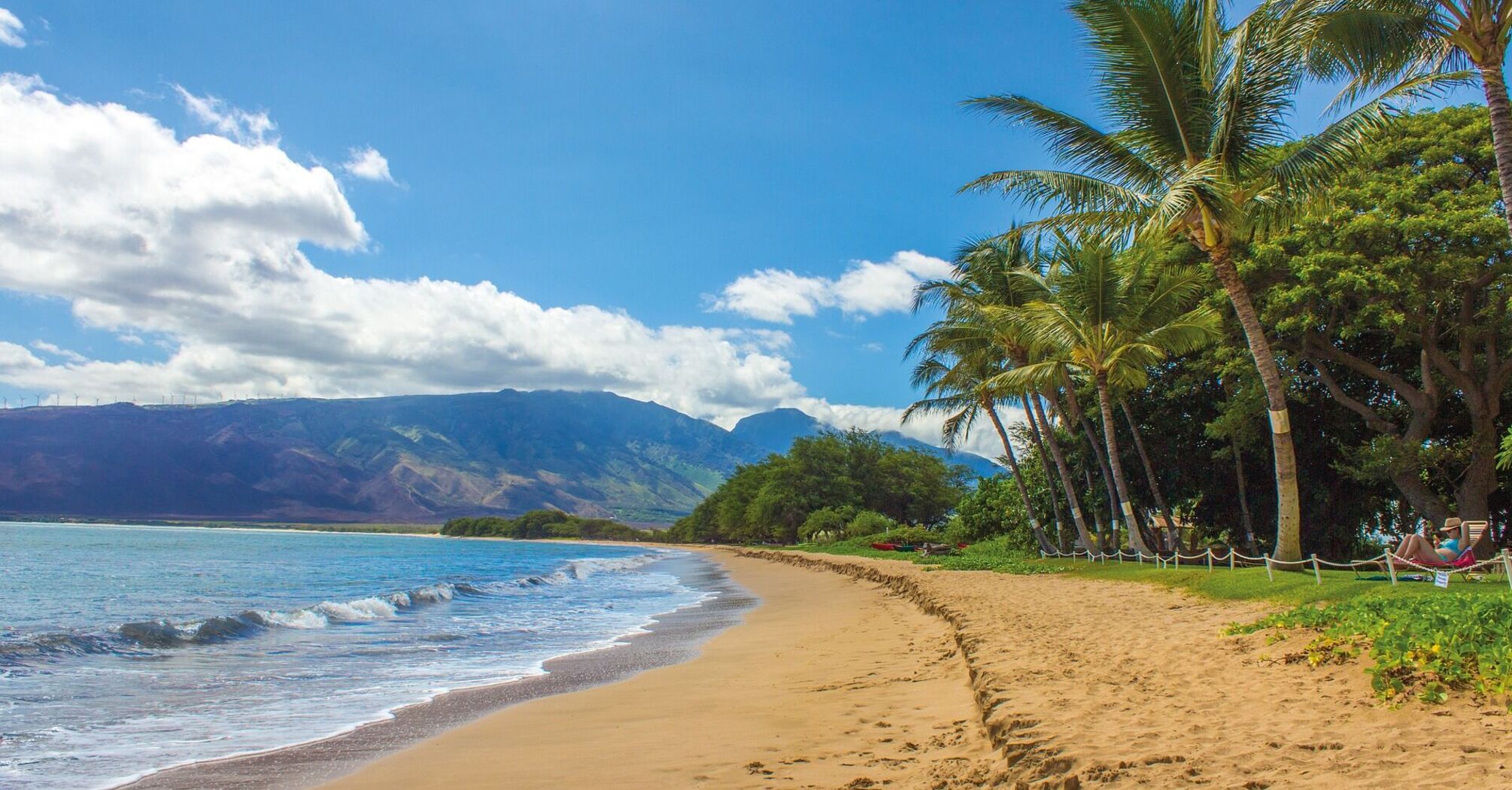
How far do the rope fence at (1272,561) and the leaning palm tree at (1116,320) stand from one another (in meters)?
1.52

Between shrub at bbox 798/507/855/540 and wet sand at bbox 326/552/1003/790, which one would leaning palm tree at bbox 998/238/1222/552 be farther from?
shrub at bbox 798/507/855/540

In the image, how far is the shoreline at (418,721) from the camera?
5.83 metres

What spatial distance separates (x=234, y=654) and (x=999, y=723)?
11.7 m

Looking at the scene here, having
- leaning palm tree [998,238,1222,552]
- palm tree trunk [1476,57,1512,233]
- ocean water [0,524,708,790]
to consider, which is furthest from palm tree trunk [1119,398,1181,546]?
palm tree trunk [1476,57,1512,233]

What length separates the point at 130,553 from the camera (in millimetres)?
52438

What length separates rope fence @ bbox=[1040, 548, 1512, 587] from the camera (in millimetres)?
11156

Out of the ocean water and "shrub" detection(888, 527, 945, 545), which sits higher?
"shrub" detection(888, 527, 945, 545)

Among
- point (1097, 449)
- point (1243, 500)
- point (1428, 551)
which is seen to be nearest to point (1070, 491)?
point (1097, 449)

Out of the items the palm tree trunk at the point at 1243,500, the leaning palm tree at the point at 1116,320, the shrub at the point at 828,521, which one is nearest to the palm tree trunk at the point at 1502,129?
the leaning palm tree at the point at 1116,320

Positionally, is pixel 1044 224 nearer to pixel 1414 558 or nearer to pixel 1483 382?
pixel 1414 558

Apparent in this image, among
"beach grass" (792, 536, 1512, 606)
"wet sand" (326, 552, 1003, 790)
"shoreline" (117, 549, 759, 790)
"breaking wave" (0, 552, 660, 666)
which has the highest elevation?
"beach grass" (792, 536, 1512, 606)

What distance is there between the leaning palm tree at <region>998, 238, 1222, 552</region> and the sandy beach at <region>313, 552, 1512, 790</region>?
371 inches

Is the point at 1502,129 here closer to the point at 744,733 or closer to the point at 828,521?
the point at 744,733

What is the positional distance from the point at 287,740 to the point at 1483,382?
21615mm
